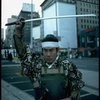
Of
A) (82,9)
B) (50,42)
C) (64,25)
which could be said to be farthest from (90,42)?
(50,42)

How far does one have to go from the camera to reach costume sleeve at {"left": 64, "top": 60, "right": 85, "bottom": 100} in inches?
131

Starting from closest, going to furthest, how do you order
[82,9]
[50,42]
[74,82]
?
[74,82] < [50,42] < [82,9]

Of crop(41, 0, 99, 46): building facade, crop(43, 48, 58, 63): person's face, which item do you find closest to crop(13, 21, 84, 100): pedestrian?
crop(43, 48, 58, 63): person's face

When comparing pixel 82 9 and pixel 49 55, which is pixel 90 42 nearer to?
pixel 82 9

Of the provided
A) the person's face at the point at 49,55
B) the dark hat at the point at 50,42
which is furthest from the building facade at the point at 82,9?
the person's face at the point at 49,55

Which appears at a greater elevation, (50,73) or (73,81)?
(50,73)

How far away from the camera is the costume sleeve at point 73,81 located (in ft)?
10.9

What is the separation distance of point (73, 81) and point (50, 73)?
0.31 metres

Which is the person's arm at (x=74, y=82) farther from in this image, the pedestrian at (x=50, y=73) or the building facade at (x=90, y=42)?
the building facade at (x=90, y=42)

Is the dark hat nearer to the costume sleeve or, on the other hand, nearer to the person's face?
the person's face

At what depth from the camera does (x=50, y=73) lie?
3.37 meters

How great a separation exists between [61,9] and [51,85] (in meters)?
111

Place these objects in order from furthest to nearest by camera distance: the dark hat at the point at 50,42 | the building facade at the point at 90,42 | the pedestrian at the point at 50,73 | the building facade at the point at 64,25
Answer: the building facade at the point at 64,25, the building facade at the point at 90,42, the dark hat at the point at 50,42, the pedestrian at the point at 50,73

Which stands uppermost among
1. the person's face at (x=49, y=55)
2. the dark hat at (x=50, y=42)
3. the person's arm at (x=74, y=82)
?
the dark hat at (x=50, y=42)
